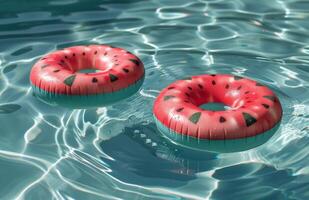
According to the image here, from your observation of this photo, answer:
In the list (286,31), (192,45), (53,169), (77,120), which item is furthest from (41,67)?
(286,31)

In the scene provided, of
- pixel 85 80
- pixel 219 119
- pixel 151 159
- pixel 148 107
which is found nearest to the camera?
pixel 219 119

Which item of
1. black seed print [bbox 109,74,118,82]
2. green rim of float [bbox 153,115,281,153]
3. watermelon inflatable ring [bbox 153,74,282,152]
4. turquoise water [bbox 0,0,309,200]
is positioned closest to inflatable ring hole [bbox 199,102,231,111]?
watermelon inflatable ring [bbox 153,74,282,152]

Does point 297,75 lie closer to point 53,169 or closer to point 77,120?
point 77,120

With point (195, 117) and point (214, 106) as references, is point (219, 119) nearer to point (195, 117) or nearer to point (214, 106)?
point (195, 117)

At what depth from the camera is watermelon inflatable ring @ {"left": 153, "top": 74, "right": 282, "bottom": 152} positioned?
12.9ft

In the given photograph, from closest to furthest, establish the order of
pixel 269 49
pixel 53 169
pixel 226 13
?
pixel 53 169 → pixel 269 49 → pixel 226 13

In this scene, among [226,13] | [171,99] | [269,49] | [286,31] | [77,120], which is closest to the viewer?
[171,99]

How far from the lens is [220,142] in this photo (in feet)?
13.0

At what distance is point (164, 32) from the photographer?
248 inches

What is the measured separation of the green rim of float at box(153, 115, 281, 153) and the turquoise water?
0.17 ft

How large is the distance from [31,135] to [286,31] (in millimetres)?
3405

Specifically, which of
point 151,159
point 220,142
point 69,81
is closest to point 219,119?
point 220,142

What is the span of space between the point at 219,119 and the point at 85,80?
1.32m

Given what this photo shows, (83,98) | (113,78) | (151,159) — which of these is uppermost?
(113,78)
